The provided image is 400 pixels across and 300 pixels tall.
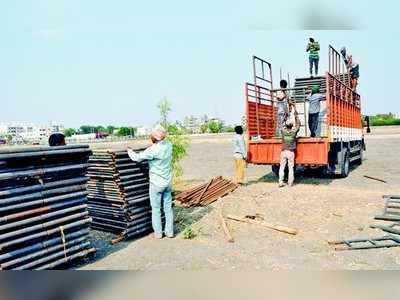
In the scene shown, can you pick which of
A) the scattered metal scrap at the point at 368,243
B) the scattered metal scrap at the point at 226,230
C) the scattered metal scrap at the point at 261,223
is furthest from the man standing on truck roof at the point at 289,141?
the scattered metal scrap at the point at 368,243

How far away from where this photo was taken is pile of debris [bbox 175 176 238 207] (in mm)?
9589

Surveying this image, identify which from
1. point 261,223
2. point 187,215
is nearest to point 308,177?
point 187,215

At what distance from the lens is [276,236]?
6.99 metres

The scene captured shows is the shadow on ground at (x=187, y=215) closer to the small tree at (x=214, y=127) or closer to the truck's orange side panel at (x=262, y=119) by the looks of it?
the truck's orange side panel at (x=262, y=119)

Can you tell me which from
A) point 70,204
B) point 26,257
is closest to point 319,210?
point 70,204

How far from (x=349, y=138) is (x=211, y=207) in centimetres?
708

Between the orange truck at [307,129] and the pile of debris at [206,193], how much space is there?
1508 mm

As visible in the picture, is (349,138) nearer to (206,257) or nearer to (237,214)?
(237,214)

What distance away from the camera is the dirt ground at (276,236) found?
18.6 ft

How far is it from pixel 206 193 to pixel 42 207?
208 inches

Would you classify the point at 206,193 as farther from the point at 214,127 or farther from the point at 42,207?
the point at 214,127

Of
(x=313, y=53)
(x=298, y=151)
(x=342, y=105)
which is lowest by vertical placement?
(x=298, y=151)

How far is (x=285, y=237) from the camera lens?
694cm

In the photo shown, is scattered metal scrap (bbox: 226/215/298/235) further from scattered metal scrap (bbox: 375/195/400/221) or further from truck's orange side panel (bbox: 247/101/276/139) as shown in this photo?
truck's orange side panel (bbox: 247/101/276/139)
